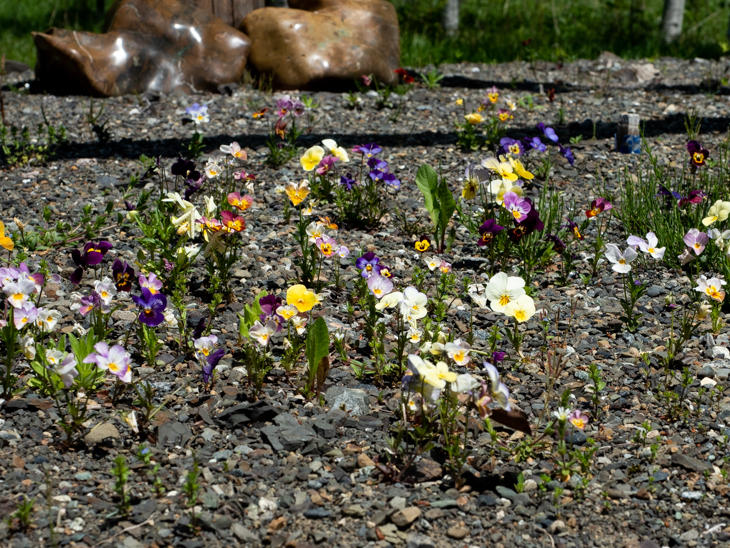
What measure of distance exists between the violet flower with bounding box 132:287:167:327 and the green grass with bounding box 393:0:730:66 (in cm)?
619


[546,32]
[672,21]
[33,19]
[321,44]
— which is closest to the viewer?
[321,44]

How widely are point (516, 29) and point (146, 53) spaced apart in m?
6.37

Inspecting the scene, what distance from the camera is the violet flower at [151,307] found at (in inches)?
127

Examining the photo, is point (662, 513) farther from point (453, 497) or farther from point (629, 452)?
point (453, 497)

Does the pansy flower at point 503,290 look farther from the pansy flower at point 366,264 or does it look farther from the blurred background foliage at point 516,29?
the blurred background foliage at point 516,29

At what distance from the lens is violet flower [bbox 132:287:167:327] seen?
3229 millimetres

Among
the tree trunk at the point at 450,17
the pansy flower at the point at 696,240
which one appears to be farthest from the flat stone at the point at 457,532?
the tree trunk at the point at 450,17

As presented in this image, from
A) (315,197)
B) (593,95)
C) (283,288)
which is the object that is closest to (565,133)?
(593,95)

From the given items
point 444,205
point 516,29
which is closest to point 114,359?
point 444,205

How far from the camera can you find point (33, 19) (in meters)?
13.3

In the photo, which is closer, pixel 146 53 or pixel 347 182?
pixel 347 182

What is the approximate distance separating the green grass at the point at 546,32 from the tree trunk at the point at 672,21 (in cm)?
13

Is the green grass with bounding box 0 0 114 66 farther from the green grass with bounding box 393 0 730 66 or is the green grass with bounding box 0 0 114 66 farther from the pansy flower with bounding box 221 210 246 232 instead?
the pansy flower with bounding box 221 210 246 232

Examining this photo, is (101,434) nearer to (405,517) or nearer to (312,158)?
(405,517)
